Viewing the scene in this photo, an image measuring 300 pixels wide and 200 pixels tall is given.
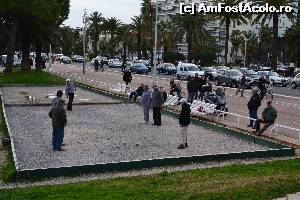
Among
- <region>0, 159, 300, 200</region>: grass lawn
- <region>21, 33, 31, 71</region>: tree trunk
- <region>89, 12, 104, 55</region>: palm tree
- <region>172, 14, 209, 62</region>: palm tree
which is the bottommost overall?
<region>0, 159, 300, 200</region>: grass lawn

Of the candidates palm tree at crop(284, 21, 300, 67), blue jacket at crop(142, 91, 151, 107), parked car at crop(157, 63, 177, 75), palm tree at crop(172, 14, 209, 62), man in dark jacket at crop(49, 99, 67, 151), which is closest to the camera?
man in dark jacket at crop(49, 99, 67, 151)

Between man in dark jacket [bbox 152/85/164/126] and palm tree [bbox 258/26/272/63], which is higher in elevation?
palm tree [bbox 258/26/272/63]

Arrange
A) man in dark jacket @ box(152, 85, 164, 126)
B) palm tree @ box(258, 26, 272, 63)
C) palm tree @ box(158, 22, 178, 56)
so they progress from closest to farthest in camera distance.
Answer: man in dark jacket @ box(152, 85, 164, 126) < palm tree @ box(158, 22, 178, 56) < palm tree @ box(258, 26, 272, 63)

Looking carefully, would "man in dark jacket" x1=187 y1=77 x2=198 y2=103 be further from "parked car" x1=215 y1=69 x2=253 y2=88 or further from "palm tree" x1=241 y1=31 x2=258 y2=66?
"palm tree" x1=241 y1=31 x2=258 y2=66

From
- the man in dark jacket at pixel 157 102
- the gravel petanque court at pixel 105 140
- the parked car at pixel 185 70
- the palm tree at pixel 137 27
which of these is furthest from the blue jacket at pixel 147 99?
the palm tree at pixel 137 27

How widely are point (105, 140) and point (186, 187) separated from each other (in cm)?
713

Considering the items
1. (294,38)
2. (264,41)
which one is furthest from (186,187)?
(264,41)

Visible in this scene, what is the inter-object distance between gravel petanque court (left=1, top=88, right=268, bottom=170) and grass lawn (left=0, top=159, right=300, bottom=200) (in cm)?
244

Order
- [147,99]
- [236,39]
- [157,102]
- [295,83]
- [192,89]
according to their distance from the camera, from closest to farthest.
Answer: [157,102]
[147,99]
[192,89]
[295,83]
[236,39]

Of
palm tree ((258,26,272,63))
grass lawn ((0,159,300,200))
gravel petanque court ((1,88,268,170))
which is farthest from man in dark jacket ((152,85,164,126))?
palm tree ((258,26,272,63))

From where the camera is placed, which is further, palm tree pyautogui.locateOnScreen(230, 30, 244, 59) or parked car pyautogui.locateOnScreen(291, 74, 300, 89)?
palm tree pyautogui.locateOnScreen(230, 30, 244, 59)

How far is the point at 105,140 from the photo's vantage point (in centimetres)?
1778

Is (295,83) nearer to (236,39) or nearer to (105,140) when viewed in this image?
(105,140)

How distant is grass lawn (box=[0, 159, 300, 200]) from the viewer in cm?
1024
